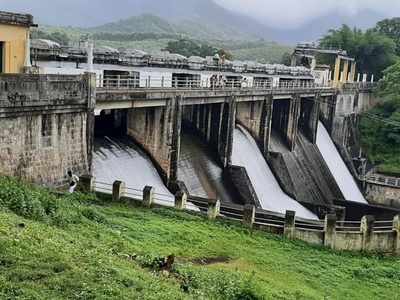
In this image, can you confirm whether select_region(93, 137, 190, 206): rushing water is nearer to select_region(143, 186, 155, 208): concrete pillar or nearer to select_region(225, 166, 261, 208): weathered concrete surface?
select_region(143, 186, 155, 208): concrete pillar

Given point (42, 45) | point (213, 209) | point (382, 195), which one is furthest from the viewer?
point (382, 195)

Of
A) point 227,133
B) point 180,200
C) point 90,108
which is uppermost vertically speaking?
point 90,108

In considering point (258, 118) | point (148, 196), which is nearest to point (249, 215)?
point (148, 196)

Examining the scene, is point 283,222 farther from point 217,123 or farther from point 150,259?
point 217,123

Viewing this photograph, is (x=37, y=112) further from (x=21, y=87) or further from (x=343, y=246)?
(x=343, y=246)

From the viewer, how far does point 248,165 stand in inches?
1516

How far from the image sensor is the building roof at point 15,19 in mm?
22766

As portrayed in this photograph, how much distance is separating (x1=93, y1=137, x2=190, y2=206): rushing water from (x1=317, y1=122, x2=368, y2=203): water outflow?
80.5 ft

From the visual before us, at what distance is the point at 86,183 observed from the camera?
883 inches

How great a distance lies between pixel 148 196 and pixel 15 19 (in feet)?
29.0

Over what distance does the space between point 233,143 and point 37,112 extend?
20034mm

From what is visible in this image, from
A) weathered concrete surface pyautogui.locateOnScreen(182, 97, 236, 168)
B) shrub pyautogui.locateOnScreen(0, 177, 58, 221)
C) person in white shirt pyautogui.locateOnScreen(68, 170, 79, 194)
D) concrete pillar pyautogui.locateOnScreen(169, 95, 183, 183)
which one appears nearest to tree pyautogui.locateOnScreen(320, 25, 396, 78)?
weathered concrete surface pyautogui.locateOnScreen(182, 97, 236, 168)

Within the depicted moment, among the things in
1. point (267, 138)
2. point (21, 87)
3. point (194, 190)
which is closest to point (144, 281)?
point (21, 87)

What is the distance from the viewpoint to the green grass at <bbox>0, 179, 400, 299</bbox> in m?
11.7
